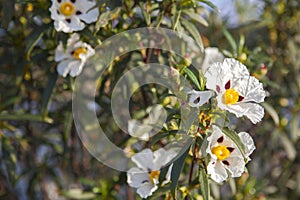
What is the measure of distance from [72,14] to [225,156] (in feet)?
2.83

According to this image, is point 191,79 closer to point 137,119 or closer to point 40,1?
point 137,119

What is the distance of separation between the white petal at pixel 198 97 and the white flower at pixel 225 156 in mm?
100

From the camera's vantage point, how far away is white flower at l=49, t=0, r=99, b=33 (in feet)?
7.07

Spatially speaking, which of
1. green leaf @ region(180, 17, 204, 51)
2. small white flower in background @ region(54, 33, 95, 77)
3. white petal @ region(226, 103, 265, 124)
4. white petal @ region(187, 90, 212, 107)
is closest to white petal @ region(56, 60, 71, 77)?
small white flower in background @ region(54, 33, 95, 77)

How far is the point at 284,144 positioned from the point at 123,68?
1.21 m

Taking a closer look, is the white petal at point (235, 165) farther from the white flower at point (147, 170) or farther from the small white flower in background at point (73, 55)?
the small white flower in background at point (73, 55)

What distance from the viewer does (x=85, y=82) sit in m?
2.46

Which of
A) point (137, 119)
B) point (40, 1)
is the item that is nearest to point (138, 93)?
point (137, 119)

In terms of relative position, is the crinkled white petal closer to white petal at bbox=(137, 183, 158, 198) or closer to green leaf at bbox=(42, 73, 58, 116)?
green leaf at bbox=(42, 73, 58, 116)

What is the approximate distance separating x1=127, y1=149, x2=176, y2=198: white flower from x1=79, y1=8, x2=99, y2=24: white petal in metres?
0.58

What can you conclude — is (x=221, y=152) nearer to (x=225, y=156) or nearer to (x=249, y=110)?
(x=225, y=156)

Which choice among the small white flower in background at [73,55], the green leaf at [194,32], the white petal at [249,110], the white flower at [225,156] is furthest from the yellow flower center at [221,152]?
the small white flower in background at [73,55]

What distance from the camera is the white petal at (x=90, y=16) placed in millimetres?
2183

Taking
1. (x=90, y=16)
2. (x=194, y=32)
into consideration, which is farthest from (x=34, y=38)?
(x=194, y=32)
